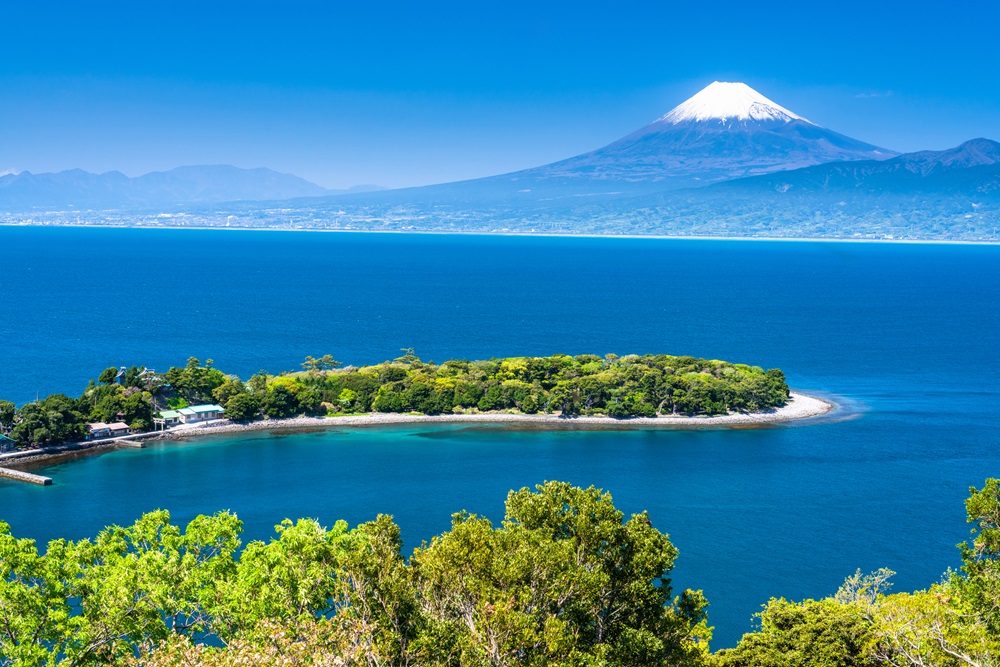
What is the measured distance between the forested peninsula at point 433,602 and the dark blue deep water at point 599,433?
9.97m

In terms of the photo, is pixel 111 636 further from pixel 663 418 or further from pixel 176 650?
pixel 663 418

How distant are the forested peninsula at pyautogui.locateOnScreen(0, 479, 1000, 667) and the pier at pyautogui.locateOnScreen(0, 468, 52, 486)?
23.0 m

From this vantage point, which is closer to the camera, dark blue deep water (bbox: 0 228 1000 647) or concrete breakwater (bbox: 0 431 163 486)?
dark blue deep water (bbox: 0 228 1000 647)

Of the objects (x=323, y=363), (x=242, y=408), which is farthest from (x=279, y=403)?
(x=323, y=363)

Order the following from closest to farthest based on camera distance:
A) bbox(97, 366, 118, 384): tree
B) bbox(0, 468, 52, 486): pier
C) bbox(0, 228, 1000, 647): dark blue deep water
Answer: bbox(0, 228, 1000, 647): dark blue deep water
bbox(0, 468, 52, 486): pier
bbox(97, 366, 118, 384): tree

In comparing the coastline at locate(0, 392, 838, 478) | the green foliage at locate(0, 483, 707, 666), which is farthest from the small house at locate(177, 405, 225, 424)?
the green foliage at locate(0, 483, 707, 666)

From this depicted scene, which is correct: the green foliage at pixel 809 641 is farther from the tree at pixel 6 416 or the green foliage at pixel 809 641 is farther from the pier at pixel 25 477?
the tree at pixel 6 416

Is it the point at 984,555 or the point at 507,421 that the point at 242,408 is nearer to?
the point at 507,421

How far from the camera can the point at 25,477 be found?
37.1m

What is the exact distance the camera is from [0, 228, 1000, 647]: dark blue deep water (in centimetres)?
3200

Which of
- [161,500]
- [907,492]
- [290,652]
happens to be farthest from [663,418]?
[290,652]

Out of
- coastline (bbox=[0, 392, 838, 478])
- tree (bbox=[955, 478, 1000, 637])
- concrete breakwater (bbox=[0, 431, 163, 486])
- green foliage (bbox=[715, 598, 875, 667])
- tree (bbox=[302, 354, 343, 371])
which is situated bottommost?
coastline (bbox=[0, 392, 838, 478])

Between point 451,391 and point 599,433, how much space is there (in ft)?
30.0

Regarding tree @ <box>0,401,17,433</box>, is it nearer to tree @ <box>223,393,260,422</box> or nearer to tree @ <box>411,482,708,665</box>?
tree @ <box>223,393,260,422</box>
